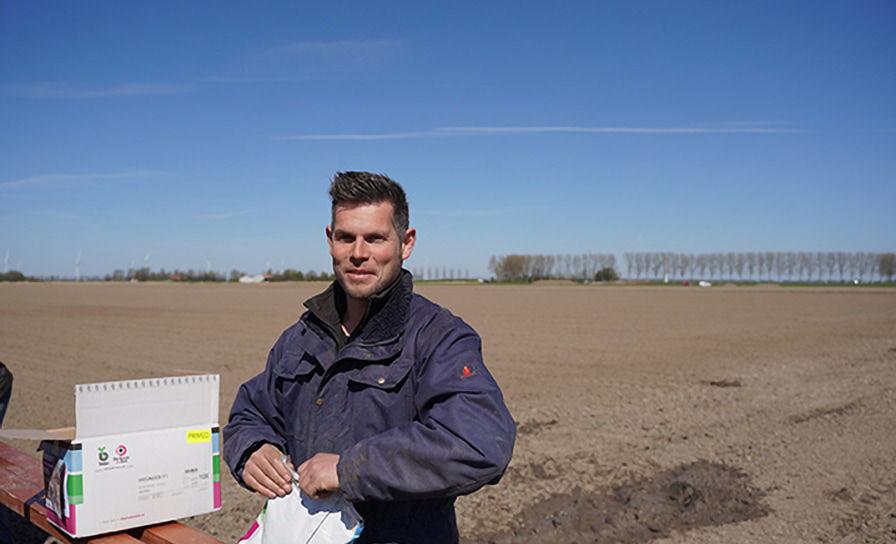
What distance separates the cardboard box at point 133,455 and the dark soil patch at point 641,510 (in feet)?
10.0

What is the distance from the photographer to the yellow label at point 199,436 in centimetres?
296

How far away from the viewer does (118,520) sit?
2.91 m

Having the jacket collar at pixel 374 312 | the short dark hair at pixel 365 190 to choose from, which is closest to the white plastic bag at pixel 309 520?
the jacket collar at pixel 374 312

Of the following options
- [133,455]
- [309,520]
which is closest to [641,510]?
[133,455]

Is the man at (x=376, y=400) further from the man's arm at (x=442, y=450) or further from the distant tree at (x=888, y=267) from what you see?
the distant tree at (x=888, y=267)

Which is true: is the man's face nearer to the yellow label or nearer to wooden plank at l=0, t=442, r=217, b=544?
the yellow label

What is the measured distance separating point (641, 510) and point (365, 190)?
475 cm

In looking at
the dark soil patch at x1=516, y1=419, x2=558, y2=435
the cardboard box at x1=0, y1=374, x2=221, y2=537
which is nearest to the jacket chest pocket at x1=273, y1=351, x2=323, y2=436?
the cardboard box at x1=0, y1=374, x2=221, y2=537

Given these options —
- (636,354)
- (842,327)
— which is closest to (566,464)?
(636,354)

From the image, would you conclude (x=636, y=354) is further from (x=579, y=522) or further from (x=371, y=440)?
(x=371, y=440)

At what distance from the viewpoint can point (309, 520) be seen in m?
2.05

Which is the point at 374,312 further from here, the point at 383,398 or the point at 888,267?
the point at 888,267

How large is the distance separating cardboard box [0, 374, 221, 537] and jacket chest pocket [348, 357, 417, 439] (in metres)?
0.95

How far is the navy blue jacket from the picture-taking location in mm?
1896
